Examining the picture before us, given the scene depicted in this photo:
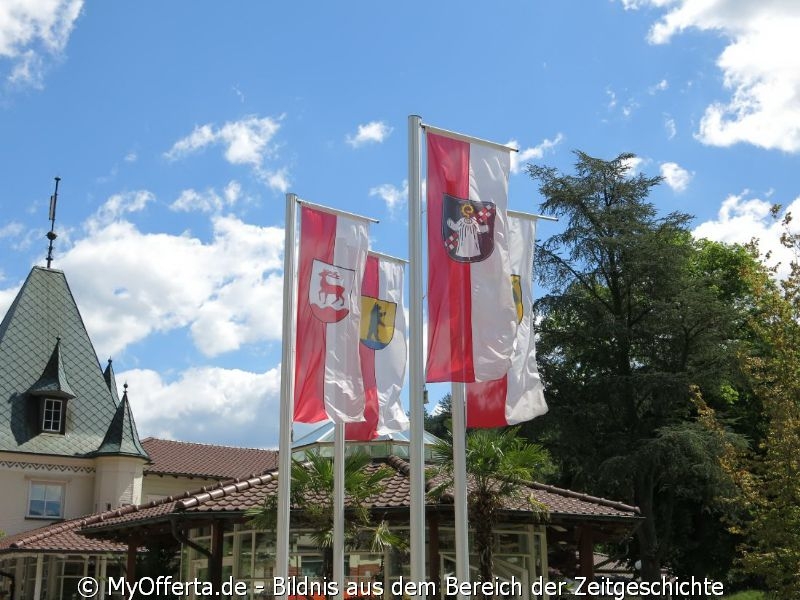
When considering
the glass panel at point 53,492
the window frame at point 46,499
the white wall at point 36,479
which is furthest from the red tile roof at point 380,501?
the glass panel at point 53,492

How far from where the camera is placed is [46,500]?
39.8m

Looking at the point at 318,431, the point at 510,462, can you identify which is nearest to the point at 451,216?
the point at 510,462

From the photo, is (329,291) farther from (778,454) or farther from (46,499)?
(46,499)

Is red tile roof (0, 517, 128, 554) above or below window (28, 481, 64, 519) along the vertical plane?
below

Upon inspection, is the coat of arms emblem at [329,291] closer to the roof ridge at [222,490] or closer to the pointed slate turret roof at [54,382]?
the roof ridge at [222,490]

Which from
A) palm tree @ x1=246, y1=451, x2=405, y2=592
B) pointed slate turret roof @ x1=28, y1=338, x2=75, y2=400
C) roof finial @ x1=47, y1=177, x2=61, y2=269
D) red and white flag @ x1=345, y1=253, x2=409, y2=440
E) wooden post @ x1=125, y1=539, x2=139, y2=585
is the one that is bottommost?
wooden post @ x1=125, y1=539, x2=139, y2=585

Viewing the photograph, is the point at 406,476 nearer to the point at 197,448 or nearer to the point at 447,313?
the point at 447,313

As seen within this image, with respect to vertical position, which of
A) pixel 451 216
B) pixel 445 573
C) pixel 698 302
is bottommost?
pixel 445 573

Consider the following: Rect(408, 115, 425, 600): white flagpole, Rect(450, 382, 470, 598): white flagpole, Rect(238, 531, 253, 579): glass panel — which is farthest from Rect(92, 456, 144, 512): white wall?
Rect(450, 382, 470, 598): white flagpole

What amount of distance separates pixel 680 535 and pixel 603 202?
13.4 metres

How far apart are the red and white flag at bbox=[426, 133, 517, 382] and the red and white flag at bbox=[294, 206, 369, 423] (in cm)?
252

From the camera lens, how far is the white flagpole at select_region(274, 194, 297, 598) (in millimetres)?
14773

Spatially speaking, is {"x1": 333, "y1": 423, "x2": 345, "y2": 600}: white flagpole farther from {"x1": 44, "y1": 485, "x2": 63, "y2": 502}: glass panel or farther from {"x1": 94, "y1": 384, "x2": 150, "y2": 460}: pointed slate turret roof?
{"x1": 44, "y1": 485, "x2": 63, "y2": 502}: glass panel

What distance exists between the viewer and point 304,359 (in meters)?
15.0
